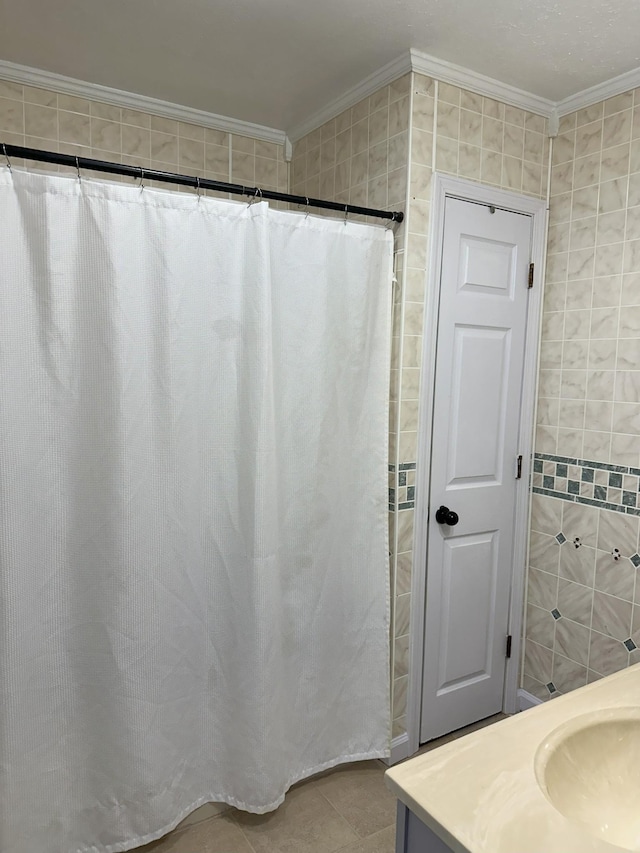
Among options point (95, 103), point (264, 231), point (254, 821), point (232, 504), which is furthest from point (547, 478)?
point (95, 103)

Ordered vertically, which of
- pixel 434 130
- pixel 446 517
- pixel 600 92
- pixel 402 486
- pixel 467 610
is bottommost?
pixel 467 610

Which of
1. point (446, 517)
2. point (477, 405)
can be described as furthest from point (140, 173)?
point (446, 517)

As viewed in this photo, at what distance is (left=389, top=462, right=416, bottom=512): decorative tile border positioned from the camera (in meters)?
2.08

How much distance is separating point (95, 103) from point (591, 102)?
1.84 meters

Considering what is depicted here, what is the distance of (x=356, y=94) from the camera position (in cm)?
218

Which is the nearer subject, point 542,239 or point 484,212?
point 484,212

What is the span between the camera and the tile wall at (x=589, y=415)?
206 cm

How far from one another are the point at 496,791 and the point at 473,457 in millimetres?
1455

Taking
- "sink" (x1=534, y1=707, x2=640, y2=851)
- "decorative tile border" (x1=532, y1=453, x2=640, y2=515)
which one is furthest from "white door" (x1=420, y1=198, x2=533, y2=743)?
"sink" (x1=534, y1=707, x2=640, y2=851)

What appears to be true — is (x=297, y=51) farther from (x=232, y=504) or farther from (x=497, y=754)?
(x=497, y=754)

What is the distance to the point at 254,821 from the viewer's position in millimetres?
1921

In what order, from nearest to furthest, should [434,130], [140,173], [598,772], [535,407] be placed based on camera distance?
[598,772], [140,173], [434,130], [535,407]

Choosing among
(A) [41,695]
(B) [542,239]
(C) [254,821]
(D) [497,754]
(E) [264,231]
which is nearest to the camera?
(D) [497,754]

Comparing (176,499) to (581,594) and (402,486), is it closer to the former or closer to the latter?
(402,486)
